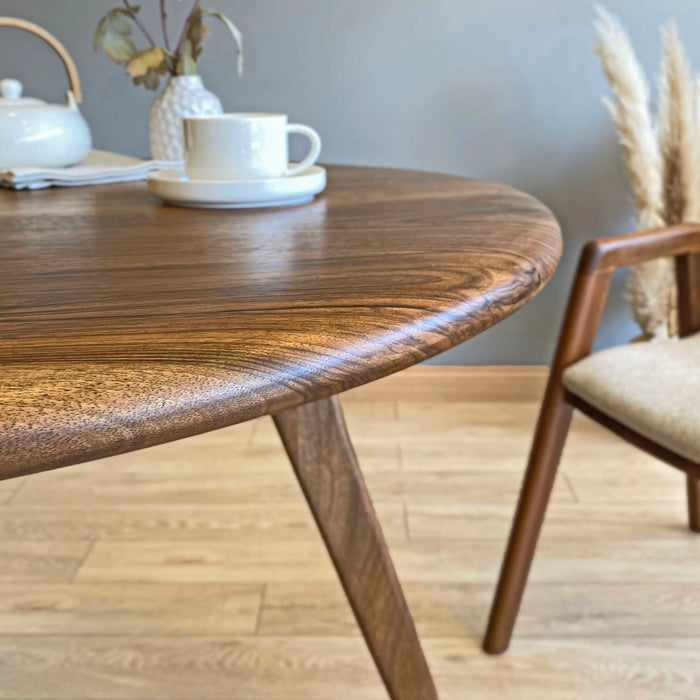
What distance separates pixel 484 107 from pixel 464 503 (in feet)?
3.05

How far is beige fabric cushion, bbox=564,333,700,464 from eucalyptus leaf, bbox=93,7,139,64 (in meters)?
0.83

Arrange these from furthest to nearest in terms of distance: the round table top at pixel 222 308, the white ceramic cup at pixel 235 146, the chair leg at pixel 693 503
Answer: the chair leg at pixel 693 503 < the white ceramic cup at pixel 235 146 < the round table top at pixel 222 308

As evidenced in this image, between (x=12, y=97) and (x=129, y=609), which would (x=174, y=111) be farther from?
(x=129, y=609)

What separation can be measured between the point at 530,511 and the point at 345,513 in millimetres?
445

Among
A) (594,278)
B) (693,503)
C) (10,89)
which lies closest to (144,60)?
(10,89)

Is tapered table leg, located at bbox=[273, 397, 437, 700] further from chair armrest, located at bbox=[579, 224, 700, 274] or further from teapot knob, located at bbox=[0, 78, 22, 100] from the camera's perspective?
teapot knob, located at bbox=[0, 78, 22, 100]

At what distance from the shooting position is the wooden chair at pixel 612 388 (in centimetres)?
78

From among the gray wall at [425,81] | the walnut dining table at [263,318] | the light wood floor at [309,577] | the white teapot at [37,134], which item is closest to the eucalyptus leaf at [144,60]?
the white teapot at [37,134]

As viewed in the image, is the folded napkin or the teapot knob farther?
Answer: the teapot knob

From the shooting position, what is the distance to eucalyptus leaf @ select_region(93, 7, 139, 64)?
109cm

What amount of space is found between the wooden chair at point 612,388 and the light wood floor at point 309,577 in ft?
0.48

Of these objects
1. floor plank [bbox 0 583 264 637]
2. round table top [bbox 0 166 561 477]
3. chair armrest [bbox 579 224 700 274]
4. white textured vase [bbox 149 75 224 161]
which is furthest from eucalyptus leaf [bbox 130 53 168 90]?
floor plank [bbox 0 583 264 637]

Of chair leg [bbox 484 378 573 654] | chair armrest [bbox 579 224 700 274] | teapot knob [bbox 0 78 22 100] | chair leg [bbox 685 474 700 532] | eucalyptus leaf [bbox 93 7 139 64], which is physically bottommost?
chair leg [bbox 685 474 700 532]

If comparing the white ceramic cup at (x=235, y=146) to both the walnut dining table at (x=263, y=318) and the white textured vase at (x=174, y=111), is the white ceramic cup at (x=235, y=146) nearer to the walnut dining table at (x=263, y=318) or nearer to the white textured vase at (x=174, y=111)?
the walnut dining table at (x=263, y=318)
